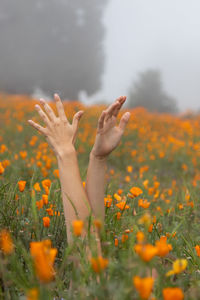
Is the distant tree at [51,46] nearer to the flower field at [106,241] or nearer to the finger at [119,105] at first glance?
the flower field at [106,241]

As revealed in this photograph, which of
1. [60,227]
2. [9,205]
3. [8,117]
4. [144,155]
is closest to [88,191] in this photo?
[60,227]

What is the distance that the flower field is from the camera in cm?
95

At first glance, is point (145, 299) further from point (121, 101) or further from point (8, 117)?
point (8, 117)

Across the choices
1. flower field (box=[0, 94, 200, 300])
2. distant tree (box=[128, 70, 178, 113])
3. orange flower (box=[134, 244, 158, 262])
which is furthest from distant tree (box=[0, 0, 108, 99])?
orange flower (box=[134, 244, 158, 262])

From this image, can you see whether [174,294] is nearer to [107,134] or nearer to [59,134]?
[107,134]

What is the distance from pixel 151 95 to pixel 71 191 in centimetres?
2693

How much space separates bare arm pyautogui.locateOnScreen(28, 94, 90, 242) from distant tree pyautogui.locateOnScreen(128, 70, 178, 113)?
25.6m

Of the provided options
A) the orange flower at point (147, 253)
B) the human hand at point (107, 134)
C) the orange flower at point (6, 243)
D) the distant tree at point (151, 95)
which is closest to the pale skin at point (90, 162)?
the human hand at point (107, 134)

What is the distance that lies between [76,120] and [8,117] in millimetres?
6547

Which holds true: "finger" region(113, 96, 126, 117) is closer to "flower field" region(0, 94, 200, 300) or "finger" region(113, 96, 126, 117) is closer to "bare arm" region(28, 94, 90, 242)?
"bare arm" region(28, 94, 90, 242)

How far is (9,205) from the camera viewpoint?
1.83 meters

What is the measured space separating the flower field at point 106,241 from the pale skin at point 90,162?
0.37ft

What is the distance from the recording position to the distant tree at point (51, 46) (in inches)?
1159

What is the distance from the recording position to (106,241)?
1.49 m
